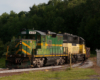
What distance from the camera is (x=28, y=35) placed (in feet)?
62.3

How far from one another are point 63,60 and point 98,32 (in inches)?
1034

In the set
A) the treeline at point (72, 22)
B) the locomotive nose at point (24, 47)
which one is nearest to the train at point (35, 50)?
the locomotive nose at point (24, 47)

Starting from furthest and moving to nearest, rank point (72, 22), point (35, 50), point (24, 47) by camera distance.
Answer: point (72, 22)
point (35, 50)
point (24, 47)

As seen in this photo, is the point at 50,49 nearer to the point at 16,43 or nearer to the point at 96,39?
the point at 16,43

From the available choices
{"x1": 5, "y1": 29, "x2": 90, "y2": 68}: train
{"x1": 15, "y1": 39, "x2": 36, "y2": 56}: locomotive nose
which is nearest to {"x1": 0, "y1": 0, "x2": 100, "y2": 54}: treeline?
{"x1": 5, "y1": 29, "x2": 90, "y2": 68}: train

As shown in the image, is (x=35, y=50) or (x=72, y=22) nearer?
(x=35, y=50)

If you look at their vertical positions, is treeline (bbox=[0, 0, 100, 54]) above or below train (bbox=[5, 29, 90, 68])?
above

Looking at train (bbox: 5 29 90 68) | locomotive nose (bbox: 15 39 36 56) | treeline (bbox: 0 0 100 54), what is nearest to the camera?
train (bbox: 5 29 90 68)

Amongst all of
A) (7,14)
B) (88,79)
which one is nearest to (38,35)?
(88,79)

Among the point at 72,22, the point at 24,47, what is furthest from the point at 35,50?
the point at 72,22

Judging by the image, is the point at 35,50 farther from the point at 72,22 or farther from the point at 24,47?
the point at 72,22

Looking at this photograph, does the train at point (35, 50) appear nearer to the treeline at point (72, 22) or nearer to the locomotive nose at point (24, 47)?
the locomotive nose at point (24, 47)

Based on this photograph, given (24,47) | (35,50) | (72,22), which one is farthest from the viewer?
(72,22)

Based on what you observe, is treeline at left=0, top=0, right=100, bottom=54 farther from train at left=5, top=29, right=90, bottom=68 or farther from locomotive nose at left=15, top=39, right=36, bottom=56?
locomotive nose at left=15, top=39, right=36, bottom=56
